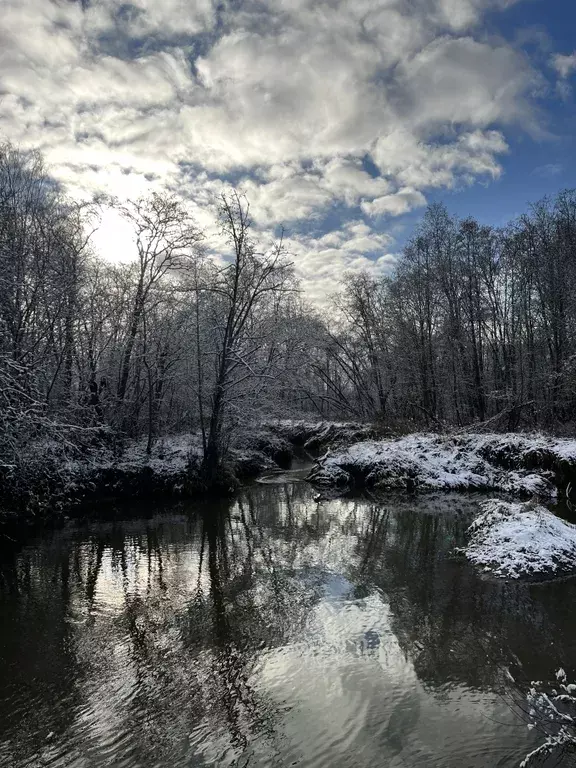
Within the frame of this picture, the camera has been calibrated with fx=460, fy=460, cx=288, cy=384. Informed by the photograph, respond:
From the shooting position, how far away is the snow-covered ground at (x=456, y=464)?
15875 millimetres

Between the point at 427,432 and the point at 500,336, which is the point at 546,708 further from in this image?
the point at 500,336

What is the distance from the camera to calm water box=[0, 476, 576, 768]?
431 centimetres

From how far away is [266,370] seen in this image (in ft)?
65.5

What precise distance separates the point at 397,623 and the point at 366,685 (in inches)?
66.4

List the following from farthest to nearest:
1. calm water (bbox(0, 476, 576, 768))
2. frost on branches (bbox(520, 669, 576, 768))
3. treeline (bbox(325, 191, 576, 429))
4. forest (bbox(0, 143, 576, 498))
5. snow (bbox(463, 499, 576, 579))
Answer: treeline (bbox(325, 191, 576, 429))
forest (bbox(0, 143, 576, 498))
snow (bbox(463, 499, 576, 579))
calm water (bbox(0, 476, 576, 768))
frost on branches (bbox(520, 669, 576, 768))

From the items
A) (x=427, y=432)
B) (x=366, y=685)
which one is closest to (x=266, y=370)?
(x=427, y=432)

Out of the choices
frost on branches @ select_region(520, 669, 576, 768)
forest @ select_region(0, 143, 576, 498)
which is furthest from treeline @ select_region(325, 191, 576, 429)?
frost on branches @ select_region(520, 669, 576, 768)

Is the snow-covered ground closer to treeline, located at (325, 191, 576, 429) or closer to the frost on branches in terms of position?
treeline, located at (325, 191, 576, 429)

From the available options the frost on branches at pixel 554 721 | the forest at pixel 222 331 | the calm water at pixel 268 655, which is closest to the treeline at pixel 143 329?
the forest at pixel 222 331

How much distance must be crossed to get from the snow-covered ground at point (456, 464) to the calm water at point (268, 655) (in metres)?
6.61

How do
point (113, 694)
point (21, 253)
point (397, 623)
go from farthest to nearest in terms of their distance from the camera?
point (21, 253) < point (397, 623) < point (113, 694)

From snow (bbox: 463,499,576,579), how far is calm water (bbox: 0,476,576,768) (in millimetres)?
444

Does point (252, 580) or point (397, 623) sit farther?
point (252, 580)

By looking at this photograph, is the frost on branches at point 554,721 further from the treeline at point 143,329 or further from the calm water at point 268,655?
the treeline at point 143,329
